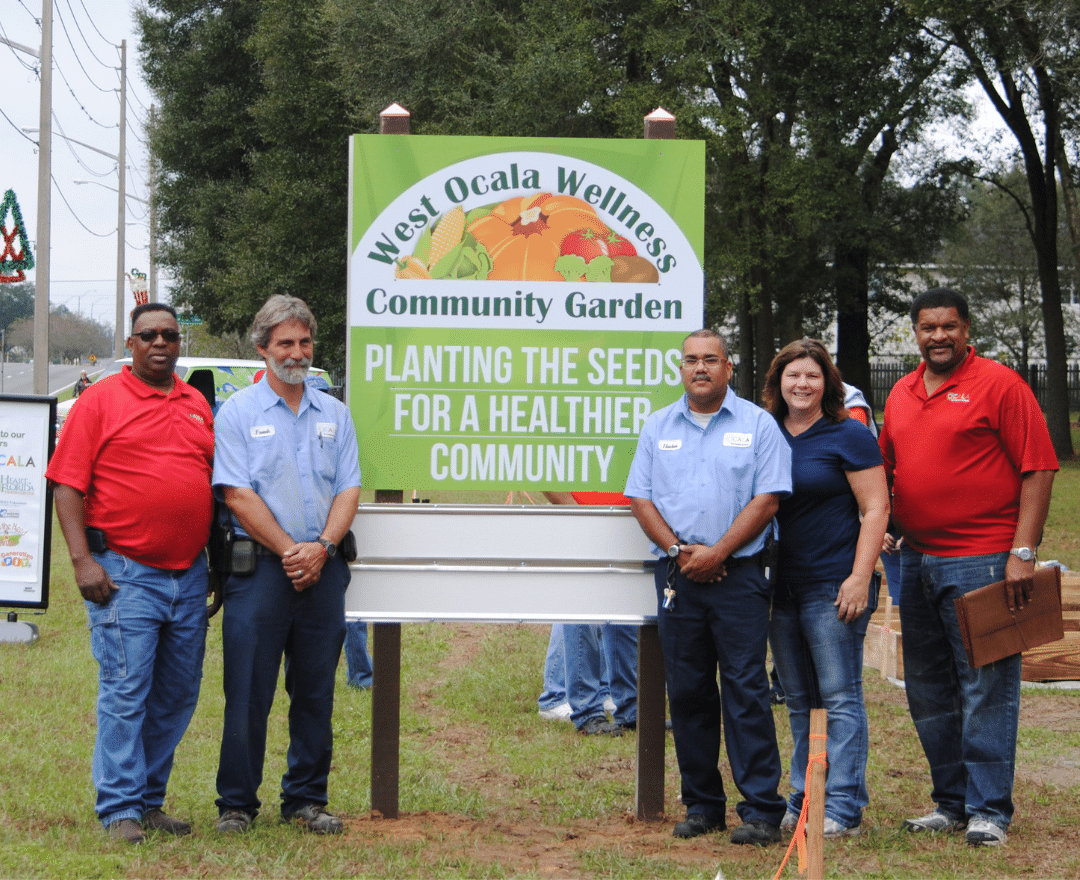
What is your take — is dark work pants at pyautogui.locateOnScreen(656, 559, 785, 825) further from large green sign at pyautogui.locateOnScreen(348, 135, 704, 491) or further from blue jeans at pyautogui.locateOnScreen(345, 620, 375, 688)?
blue jeans at pyautogui.locateOnScreen(345, 620, 375, 688)

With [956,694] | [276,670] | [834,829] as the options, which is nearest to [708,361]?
[956,694]

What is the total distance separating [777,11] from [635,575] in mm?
19188

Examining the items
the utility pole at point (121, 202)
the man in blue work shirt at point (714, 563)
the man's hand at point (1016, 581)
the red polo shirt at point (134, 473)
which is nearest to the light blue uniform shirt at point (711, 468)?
the man in blue work shirt at point (714, 563)

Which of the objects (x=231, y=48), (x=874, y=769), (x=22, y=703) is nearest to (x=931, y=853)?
(x=874, y=769)

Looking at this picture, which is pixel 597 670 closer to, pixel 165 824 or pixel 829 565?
pixel 829 565

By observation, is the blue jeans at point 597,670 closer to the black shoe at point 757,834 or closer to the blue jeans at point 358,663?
the blue jeans at point 358,663

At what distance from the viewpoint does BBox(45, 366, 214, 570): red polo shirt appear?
4.38 m

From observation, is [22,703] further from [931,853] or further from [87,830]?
[931,853]

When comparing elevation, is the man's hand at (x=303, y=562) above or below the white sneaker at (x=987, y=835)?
above

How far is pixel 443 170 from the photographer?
16.1 ft

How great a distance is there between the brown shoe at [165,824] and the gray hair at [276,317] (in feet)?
5.94

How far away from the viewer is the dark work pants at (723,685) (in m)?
4.44

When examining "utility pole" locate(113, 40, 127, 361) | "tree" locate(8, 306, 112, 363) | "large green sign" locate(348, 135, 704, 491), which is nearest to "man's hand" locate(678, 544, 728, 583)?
"large green sign" locate(348, 135, 704, 491)

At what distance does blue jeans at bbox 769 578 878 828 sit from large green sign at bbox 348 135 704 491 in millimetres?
887
